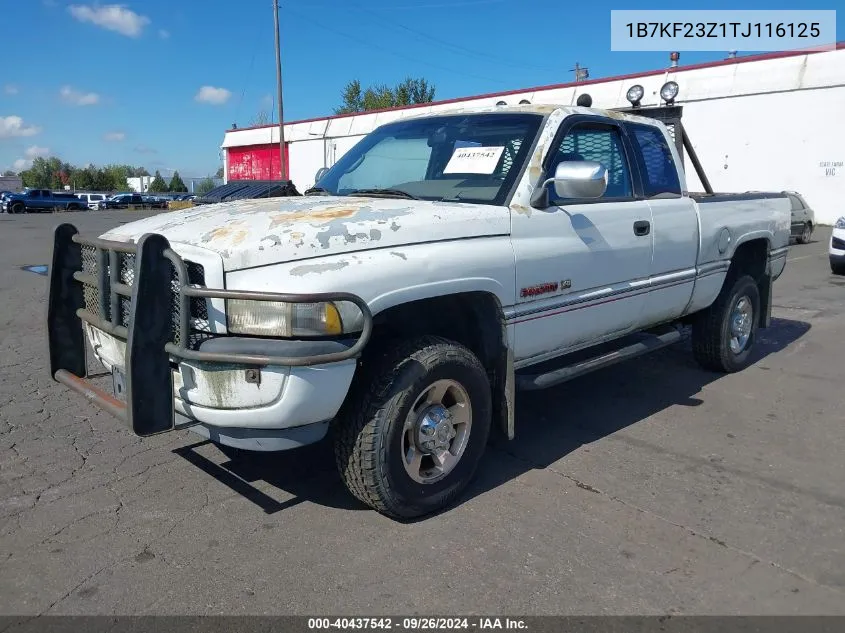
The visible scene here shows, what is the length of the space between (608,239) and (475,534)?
2.01 metres

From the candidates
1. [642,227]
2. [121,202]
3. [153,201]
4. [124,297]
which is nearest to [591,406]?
[642,227]

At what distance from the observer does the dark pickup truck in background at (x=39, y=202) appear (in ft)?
146

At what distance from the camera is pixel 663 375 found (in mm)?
6074

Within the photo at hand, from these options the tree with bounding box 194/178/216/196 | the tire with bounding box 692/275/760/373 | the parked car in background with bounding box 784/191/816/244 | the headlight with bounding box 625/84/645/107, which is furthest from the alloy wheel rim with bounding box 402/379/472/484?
the tree with bounding box 194/178/216/196

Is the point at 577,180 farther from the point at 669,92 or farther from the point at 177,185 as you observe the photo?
the point at 177,185

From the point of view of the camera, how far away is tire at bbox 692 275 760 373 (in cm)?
587

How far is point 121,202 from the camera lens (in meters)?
51.9

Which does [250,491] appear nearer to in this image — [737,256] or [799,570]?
[799,570]

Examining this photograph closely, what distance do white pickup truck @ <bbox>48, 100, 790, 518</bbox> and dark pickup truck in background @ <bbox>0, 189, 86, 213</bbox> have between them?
47.4 meters

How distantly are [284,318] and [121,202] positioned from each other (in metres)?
54.4

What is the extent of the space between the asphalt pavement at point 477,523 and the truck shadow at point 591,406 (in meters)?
0.03

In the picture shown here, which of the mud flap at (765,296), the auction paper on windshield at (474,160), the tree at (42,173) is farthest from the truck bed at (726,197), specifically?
the tree at (42,173)

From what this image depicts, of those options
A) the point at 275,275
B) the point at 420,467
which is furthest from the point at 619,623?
the point at 275,275

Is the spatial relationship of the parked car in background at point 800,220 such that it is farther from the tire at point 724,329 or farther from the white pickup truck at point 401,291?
the white pickup truck at point 401,291
